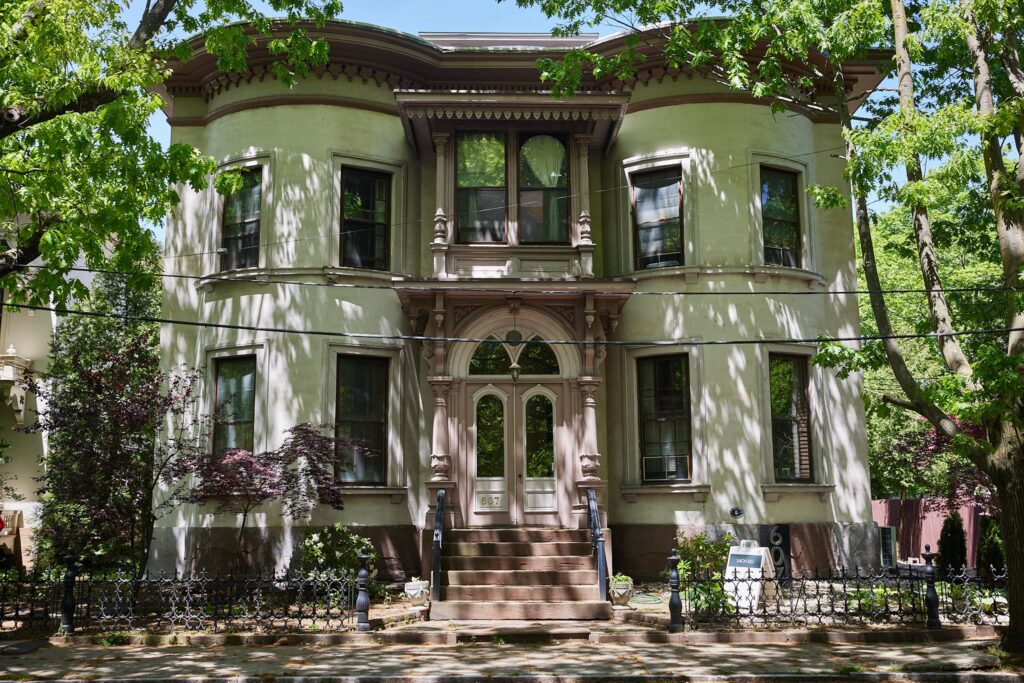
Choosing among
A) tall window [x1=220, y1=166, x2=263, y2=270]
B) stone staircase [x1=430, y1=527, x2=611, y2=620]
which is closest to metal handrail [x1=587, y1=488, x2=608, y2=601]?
stone staircase [x1=430, y1=527, x2=611, y2=620]

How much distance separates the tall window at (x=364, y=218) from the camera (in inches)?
715

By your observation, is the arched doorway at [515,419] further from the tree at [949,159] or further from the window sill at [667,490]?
the tree at [949,159]

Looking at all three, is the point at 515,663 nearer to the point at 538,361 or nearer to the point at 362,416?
the point at 538,361

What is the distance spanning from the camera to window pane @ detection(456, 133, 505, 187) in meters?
17.9

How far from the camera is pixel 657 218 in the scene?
1839cm

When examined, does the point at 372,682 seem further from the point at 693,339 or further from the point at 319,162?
the point at 319,162

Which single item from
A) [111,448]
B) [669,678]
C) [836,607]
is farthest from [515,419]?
[669,678]

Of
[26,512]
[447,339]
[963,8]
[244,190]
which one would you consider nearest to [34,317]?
[26,512]

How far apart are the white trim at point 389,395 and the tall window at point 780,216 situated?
7.51 metres

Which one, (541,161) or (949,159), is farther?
(541,161)

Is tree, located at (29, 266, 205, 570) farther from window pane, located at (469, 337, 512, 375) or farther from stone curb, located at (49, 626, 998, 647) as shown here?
window pane, located at (469, 337, 512, 375)

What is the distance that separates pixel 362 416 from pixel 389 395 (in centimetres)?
65

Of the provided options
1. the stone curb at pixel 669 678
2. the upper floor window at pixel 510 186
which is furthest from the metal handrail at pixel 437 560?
the upper floor window at pixel 510 186

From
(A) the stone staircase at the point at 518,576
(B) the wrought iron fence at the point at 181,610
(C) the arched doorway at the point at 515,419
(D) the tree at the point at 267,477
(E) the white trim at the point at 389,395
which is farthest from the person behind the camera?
(E) the white trim at the point at 389,395
